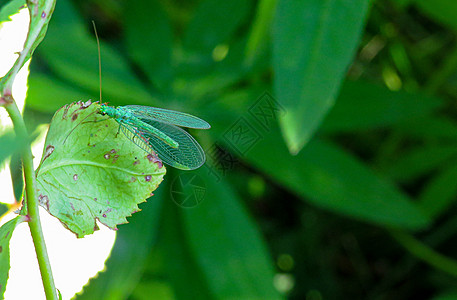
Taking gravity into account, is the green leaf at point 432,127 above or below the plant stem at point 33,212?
below

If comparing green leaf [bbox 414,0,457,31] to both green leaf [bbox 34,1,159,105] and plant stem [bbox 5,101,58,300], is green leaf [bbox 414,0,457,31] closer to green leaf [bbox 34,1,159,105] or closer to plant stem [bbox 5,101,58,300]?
green leaf [bbox 34,1,159,105]

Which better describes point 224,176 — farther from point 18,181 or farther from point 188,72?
point 18,181

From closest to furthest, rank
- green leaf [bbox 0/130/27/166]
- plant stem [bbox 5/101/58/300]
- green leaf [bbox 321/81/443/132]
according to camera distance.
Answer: green leaf [bbox 0/130/27/166], plant stem [bbox 5/101/58/300], green leaf [bbox 321/81/443/132]

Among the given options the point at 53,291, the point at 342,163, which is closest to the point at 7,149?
the point at 53,291

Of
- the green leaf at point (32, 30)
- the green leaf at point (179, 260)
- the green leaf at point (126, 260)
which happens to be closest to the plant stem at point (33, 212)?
the green leaf at point (32, 30)

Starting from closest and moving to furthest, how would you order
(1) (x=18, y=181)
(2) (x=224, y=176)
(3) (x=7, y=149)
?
1. (3) (x=7, y=149)
2. (1) (x=18, y=181)
3. (2) (x=224, y=176)

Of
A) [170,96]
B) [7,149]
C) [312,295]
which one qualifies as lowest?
[312,295]

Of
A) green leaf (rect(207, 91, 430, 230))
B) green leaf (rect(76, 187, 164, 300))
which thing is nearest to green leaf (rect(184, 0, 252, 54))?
green leaf (rect(207, 91, 430, 230))

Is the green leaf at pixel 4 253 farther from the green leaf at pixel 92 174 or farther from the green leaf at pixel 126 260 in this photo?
the green leaf at pixel 126 260
